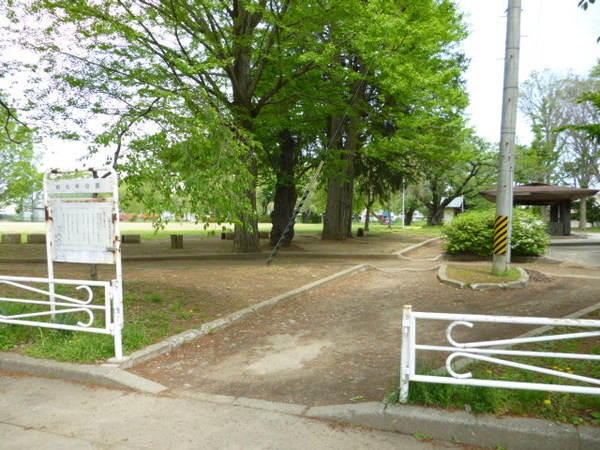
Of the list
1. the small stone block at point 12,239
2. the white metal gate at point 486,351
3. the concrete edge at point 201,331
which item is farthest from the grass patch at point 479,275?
the small stone block at point 12,239

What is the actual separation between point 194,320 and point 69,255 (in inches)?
80.4

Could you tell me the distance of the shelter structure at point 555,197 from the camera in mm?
23797

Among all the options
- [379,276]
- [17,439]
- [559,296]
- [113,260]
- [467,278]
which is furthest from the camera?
[379,276]

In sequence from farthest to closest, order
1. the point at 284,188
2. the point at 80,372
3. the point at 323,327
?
the point at 284,188 < the point at 323,327 < the point at 80,372

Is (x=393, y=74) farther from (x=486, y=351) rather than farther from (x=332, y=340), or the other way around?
(x=486, y=351)

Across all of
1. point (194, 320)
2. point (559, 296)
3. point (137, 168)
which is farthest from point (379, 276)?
point (137, 168)

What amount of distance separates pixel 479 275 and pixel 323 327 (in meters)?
5.20

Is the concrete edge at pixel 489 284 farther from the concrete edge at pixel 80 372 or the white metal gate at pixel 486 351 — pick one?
the concrete edge at pixel 80 372

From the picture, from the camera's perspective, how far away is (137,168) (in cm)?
660

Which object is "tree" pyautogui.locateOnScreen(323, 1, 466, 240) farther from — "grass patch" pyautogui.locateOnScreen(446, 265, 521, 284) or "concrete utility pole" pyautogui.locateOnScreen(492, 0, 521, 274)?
"grass patch" pyautogui.locateOnScreen(446, 265, 521, 284)

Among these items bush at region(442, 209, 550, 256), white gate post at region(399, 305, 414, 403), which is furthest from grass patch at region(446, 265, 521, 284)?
white gate post at region(399, 305, 414, 403)

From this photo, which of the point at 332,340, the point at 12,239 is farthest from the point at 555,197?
the point at 12,239

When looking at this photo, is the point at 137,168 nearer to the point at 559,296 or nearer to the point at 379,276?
the point at 379,276

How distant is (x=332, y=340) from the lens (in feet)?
19.9
